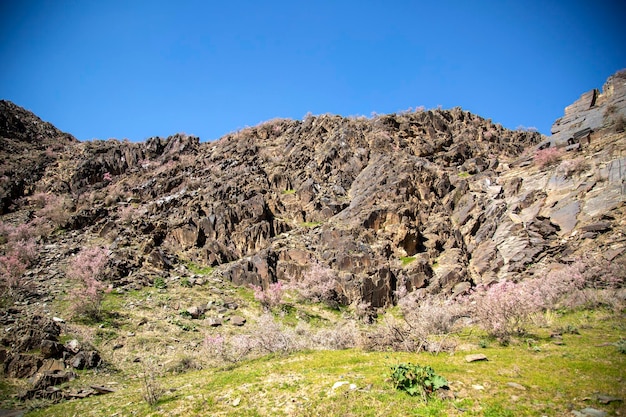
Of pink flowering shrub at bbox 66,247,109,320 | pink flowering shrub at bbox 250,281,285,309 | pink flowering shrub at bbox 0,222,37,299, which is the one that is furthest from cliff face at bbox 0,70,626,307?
pink flowering shrub at bbox 0,222,37,299

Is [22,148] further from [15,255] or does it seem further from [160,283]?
[160,283]

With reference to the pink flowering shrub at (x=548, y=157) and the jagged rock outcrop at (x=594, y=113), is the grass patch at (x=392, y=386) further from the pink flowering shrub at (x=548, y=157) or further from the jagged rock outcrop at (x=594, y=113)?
the jagged rock outcrop at (x=594, y=113)

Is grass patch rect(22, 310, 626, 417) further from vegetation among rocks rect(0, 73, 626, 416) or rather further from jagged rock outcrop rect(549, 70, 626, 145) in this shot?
jagged rock outcrop rect(549, 70, 626, 145)

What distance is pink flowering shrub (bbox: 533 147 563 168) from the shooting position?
40.9 metres

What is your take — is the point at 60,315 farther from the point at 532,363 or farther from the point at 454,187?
the point at 454,187

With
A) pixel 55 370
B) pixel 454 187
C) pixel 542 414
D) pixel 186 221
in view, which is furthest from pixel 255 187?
pixel 542 414

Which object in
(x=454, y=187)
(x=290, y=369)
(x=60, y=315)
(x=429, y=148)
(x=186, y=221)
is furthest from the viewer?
A: (x=429, y=148)

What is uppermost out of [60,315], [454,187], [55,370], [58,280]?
[454,187]

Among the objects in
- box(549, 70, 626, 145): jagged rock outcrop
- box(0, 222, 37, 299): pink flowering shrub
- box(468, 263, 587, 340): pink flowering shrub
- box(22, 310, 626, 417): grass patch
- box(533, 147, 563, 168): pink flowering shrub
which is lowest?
box(22, 310, 626, 417): grass patch

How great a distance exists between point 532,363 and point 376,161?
144 feet

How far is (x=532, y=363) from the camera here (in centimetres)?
1161

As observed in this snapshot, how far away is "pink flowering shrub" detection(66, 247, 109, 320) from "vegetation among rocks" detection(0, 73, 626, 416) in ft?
0.89

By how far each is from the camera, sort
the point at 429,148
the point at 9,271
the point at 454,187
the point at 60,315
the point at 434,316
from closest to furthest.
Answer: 1. the point at 434,316
2. the point at 60,315
3. the point at 9,271
4. the point at 454,187
5. the point at 429,148

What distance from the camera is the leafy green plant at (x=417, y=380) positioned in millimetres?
9344
